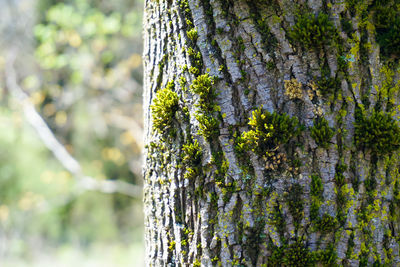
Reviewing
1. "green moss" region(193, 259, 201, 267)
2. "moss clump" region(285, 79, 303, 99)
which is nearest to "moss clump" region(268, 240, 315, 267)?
"green moss" region(193, 259, 201, 267)

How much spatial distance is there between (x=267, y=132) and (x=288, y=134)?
71mm

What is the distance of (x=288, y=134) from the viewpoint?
122 centimetres

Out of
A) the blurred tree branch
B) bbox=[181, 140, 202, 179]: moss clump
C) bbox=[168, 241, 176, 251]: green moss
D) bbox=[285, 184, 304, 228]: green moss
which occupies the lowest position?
bbox=[168, 241, 176, 251]: green moss

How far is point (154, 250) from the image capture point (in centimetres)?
147

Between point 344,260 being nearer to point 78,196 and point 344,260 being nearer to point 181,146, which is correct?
point 181,146

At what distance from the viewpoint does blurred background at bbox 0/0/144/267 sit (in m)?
6.75

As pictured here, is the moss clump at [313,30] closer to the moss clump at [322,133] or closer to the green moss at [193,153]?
the moss clump at [322,133]

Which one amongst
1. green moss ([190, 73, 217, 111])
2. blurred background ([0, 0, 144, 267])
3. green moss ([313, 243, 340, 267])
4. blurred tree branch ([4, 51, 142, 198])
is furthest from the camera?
blurred background ([0, 0, 144, 267])

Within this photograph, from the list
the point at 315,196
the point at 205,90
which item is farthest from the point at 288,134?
the point at 205,90

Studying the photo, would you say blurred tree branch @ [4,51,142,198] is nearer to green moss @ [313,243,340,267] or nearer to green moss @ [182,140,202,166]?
green moss @ [182,140,202,166]

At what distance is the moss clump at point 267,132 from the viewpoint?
3.99ft

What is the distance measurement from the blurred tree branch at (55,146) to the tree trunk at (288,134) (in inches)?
182

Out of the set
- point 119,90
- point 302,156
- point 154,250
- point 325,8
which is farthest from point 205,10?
point 119,90

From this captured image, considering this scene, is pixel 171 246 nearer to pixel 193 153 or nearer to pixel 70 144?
pixel 193 153
